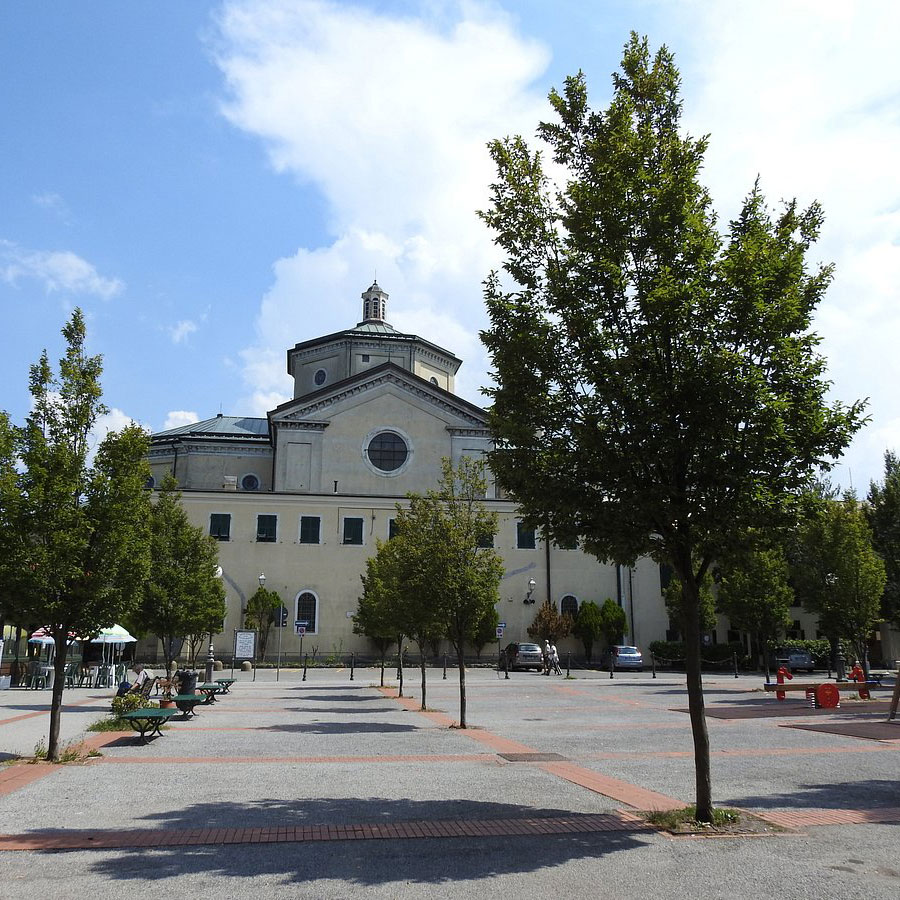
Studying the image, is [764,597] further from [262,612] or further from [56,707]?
[56,707]

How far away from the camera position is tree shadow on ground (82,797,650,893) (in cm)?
700

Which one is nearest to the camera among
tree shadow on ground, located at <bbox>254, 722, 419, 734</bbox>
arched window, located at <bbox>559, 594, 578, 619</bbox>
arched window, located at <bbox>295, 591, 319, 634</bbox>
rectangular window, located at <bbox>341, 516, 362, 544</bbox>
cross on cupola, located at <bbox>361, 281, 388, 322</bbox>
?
tree shadow on ground, located at <bbox>254, 722, 419, 734</bbox>

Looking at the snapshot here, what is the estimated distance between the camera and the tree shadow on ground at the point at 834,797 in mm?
10055

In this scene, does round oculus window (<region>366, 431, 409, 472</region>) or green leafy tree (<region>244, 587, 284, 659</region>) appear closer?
green leafy tree (<region>244, 587, 284, 659</region>)

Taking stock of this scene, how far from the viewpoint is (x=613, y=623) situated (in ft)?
164

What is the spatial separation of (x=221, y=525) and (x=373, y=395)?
13.4m

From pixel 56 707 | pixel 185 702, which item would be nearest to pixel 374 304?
pixel 185 702

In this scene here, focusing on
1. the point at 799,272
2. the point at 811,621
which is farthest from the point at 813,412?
the point at 811,621

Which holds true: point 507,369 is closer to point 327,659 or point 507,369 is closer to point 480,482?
point 480,482

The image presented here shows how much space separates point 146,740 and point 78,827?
25.7 ft

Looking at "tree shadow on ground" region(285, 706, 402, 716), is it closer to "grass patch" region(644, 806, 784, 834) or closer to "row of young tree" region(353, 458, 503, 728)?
"row of young tree" region(353, 458, 503, 728)

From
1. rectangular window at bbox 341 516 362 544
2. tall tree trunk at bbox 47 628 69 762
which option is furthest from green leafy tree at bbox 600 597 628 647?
tall tree trunk at bbox 47 628 69 762

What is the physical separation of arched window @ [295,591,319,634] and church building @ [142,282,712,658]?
0.07 m

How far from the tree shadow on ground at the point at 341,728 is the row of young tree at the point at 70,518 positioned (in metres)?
5.28
